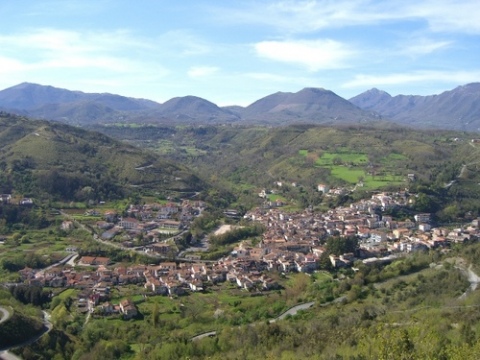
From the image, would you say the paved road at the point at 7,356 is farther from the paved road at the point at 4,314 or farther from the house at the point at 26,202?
the house at the point at 26,202

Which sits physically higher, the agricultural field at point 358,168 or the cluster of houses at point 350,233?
the agricultural field at point 358,168

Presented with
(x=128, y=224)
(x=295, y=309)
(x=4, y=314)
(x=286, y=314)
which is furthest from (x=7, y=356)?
(x=128, y=224)

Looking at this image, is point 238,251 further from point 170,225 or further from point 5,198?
point 5,198

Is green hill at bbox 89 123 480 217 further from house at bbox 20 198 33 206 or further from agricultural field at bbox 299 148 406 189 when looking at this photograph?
house at bbox 20 198 33 206

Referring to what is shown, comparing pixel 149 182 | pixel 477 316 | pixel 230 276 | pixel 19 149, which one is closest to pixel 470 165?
pixel 149 182

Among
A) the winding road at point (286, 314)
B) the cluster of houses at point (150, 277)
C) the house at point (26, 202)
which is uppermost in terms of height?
the house at point (26, 202)

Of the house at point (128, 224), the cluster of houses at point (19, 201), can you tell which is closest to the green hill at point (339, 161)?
the house at point (128, 224)

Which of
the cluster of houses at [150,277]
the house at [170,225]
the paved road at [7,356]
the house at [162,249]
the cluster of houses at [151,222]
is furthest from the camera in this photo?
the house at [170,225]
